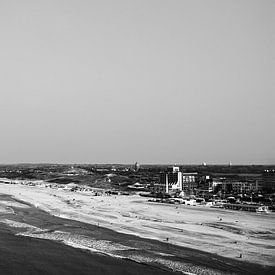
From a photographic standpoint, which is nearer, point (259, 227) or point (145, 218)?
point (259, 227)

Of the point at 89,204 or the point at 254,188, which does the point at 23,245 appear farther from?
the point at 254,188

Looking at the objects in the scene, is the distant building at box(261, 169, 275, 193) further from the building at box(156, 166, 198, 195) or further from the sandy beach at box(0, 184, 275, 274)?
the sandy beach at box(0, 184, 275, 274)

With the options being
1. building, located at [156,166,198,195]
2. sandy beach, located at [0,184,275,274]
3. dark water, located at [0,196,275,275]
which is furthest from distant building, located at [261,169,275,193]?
dark water, located at [0,196,275,275]

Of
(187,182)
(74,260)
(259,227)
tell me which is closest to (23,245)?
(74,260)

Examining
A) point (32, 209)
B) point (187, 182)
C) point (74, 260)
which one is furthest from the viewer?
point (187, 182)

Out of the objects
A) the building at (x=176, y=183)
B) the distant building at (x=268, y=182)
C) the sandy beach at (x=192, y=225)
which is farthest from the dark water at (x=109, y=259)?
the building at (x=176, y=183)

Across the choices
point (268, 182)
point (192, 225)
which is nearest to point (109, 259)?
point (192, 225)
